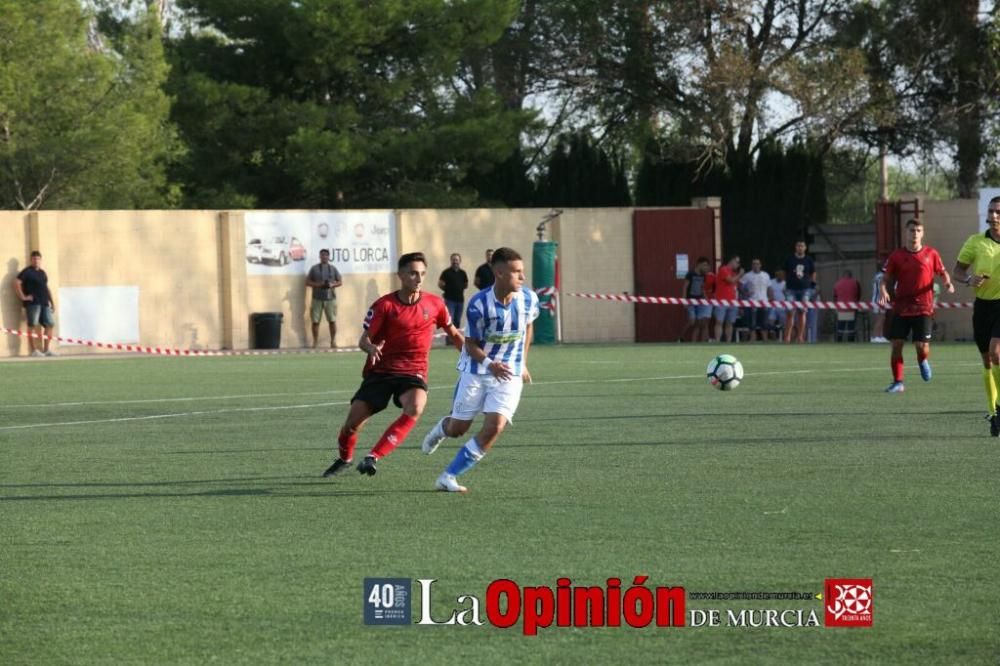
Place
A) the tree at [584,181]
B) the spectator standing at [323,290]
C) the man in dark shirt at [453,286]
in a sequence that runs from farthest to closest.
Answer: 1. the tree at [584,181]
2. the spectator standing at [323,290]
3. the man in dark shirt at [453,286]

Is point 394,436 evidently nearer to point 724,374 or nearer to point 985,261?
point 985,261

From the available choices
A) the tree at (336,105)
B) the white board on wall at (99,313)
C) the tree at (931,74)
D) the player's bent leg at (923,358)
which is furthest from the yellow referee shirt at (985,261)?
the tree at (931,74)

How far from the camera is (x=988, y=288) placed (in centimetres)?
1484

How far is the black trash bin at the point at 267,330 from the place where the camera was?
1396 inches

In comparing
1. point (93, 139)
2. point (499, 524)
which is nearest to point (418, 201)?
point (93, 139)

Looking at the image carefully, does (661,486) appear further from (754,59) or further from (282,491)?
(754,59)

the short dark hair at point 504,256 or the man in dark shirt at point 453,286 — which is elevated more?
the short dark hair at point 504,256

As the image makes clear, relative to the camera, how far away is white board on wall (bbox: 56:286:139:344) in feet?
112

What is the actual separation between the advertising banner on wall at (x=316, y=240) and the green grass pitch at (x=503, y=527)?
17745 millimetres

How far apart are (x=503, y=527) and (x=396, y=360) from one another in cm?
273

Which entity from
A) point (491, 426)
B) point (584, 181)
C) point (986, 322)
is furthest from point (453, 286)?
point (491, 426)

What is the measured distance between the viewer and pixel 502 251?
1068 centimetres

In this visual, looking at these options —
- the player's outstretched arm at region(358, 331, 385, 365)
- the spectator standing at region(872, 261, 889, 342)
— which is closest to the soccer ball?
the player's outstretched arm at region(358, 331, 385, 365)

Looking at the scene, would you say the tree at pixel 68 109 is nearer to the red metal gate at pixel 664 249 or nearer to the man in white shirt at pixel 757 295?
the red metal gate at pixel 664 249
